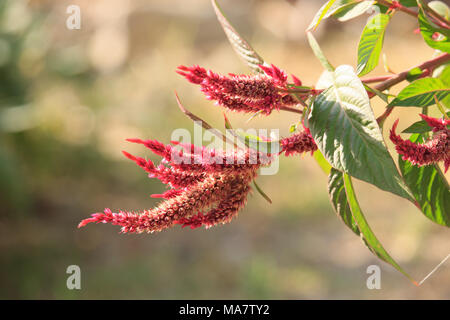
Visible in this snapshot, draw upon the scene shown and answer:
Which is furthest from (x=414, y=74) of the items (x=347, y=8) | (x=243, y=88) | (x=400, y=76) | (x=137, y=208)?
(x=137, y=208)

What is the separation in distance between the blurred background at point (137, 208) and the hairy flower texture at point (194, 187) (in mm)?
2570

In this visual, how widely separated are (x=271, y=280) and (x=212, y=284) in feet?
1.25

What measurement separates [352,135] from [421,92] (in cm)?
15

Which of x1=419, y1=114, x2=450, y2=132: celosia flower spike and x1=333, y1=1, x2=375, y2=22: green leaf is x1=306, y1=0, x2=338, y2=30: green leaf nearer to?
x1=333, y1=1, x2=375, y2=22: green leaf

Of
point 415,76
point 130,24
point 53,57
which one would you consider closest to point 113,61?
point 130,24

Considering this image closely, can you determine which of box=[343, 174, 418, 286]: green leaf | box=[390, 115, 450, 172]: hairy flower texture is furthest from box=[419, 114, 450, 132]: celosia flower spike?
box=[343, 174, 418, 286]: green leaf

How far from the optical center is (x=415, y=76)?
0.60 m

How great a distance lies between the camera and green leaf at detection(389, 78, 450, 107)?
0.53 metres

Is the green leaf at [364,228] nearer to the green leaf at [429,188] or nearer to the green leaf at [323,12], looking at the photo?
the green leaf at [429,188]

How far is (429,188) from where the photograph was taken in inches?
23.9

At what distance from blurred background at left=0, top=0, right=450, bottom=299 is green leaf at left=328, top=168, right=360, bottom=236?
2468 millimetres

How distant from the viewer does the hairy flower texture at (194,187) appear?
480mm

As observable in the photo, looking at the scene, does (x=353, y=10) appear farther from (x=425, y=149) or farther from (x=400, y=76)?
(x=425, y=149)

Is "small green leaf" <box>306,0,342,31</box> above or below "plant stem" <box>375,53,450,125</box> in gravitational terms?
above
